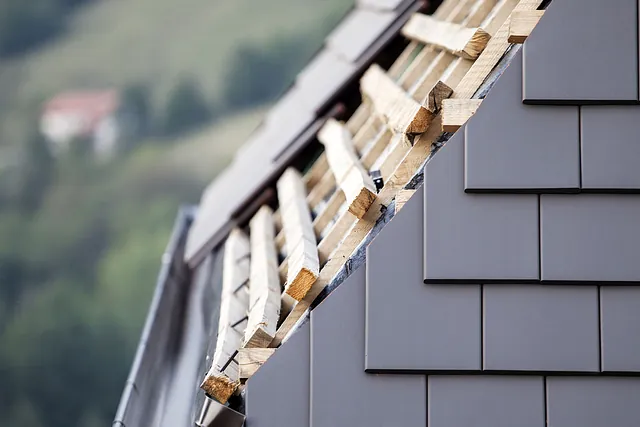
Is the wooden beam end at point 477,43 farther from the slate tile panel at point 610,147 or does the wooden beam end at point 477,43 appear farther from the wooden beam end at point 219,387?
the wooden beam end at point 219,387

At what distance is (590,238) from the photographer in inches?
77.0

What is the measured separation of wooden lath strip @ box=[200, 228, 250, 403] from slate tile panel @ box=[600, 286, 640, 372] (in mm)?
823

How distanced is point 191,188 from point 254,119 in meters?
3.03

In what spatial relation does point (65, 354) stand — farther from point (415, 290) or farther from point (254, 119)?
point (415, 290)

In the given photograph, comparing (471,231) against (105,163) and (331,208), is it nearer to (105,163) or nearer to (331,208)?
(331,208)

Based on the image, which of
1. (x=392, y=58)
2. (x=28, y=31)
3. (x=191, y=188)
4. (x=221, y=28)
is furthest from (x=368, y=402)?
(x=28, y=31)

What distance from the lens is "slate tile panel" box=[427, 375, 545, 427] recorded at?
1951 millimetres

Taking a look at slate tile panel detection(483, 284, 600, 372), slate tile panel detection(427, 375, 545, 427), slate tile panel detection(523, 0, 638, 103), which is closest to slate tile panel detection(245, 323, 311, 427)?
slate tile panel detection(427, 375, 545, 427)

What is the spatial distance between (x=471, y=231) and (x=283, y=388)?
538 mm

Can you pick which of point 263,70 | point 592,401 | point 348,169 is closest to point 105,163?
point 263,70

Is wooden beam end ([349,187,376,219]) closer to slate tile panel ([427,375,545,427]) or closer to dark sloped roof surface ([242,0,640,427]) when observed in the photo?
dark sloped roof surface ([242,0,640,427])

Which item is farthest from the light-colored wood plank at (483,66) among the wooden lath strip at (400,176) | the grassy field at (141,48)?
the grassy field at (141,48)

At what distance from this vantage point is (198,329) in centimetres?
307

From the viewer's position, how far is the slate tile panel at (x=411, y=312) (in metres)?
1.95
